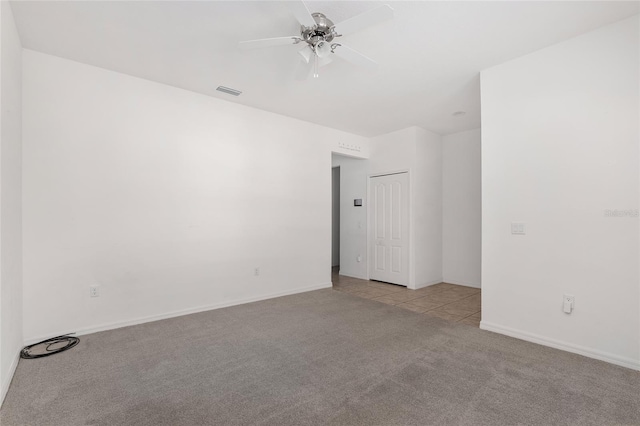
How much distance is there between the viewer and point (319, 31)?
2.38 metres

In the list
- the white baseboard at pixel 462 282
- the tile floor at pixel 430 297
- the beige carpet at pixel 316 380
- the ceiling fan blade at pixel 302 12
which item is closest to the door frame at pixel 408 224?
the tile floor at pixel 430 297

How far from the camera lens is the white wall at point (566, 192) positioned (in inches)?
99.7

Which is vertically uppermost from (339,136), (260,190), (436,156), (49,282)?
(339,136)

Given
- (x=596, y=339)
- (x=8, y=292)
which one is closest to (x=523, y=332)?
(x=596, y=339)

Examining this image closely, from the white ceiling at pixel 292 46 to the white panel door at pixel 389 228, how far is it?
1855mm

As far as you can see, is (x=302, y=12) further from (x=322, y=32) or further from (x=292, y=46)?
(x=292, y=46)

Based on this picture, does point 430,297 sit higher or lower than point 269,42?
lower

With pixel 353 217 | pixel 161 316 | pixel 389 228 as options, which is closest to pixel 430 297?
pixel 389 228

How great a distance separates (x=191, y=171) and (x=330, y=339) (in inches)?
106

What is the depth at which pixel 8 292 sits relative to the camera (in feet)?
7.62

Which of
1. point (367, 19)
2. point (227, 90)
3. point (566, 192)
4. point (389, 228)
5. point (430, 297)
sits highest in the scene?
point (227, 90)

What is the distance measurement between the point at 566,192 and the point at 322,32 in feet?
8.63

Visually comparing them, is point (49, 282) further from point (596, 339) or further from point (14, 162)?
point (596, 339)

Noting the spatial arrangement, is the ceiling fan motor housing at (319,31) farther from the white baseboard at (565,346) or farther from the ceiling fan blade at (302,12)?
the white baseboard at (565,346)
